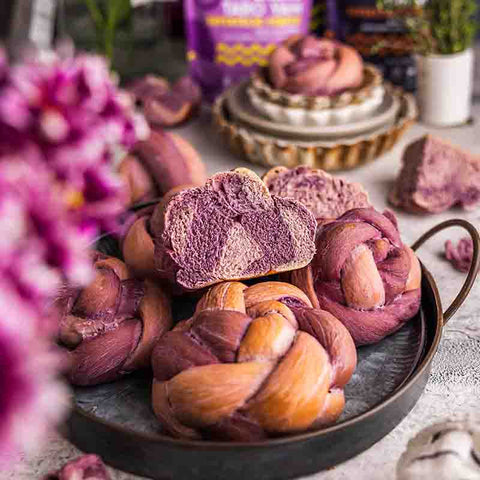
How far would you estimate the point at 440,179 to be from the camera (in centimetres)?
114

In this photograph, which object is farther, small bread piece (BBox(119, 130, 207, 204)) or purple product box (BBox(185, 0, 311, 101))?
purple product box (BBox(185, 0, 311, 101))

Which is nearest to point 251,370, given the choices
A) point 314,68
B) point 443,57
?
point 314,68

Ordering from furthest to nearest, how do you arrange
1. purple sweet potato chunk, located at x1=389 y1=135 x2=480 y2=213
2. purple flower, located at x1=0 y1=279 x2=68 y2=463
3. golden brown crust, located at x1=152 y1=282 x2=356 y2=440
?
purple sweet potato chunk, located at x1=389 y1=135 x2=480 y2=213 → golden brown crust, located at x1=152 y1=282 x2=356 y2=440 → purple flower, located at x1=0 y1=279 x2=68 y2=463

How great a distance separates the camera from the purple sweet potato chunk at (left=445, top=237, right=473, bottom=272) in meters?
0.99

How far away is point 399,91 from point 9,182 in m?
1.13

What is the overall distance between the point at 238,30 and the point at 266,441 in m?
1.09

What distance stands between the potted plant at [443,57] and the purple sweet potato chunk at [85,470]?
40.8 inches

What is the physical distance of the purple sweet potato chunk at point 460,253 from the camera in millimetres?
991

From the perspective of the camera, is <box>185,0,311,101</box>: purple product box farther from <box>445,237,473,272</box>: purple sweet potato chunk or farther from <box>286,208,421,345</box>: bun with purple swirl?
<box>286,208,421,345</box>: bun with purple swirl

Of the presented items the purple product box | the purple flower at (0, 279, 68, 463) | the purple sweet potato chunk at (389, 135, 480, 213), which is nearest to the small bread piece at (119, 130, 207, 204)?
the purple sweet potato chunk at (389, 135, 480, 213)

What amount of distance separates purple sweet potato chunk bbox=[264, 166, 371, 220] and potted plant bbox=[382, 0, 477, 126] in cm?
62

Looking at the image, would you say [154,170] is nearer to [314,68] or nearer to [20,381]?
[314,68]

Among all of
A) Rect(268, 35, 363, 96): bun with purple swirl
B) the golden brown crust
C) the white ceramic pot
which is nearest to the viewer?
the golden brown crust

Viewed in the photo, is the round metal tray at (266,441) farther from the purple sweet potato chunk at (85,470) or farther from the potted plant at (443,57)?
the potted plant at (443,57)
